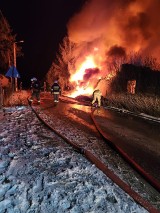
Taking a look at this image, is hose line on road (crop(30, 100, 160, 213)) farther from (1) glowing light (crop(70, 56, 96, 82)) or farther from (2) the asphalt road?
(1) glowing light (crop(70, 56, 96, 82))

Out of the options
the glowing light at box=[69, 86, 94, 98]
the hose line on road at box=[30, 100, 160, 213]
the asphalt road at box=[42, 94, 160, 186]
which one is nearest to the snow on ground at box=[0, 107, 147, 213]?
the hose line on road at box=[30, 100, 160, 213]

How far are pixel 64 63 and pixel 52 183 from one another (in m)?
32.1

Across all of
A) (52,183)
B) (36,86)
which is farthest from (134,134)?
(36,86)

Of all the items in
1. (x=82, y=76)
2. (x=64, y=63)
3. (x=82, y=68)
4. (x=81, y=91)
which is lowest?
(x=81, y=91)

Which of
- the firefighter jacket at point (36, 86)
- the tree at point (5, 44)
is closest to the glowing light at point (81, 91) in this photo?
the firefighter jacket at point (36, 86)

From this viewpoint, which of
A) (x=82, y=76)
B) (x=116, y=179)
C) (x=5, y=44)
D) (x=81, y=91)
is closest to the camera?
(x=116, y=179)

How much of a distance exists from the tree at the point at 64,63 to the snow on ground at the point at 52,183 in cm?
2854

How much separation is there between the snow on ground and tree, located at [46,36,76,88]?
28541 millimetres

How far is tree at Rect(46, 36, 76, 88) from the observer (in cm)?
3556

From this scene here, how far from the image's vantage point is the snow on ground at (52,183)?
4.09 meters

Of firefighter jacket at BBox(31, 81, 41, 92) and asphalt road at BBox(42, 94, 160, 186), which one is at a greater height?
firefighter jacket at BBox(31, 81, 41, 92)

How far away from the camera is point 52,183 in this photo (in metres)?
4.83

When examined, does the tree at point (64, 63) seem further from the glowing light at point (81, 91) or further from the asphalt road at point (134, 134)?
the asphalt road at point (134, 134)

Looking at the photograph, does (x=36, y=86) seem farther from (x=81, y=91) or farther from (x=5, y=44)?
(x=5, y=44)
